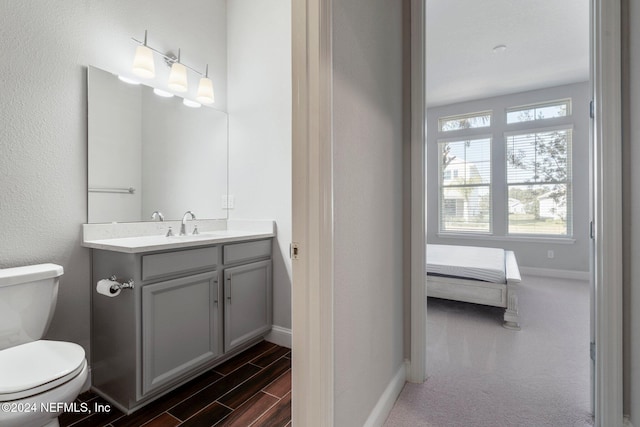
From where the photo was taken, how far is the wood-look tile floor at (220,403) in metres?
1.55

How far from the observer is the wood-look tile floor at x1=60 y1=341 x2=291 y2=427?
1550 millimetres

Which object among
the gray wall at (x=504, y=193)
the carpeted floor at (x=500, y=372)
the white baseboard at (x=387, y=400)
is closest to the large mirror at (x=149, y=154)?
the white baseboard at (x=387, y=400)

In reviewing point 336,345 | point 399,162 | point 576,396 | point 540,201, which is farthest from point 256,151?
point 540,201

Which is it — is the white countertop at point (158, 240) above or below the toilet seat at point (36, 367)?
above

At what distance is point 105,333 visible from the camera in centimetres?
175

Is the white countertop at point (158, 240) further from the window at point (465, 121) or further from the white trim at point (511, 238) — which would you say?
the window at point (465, 121)

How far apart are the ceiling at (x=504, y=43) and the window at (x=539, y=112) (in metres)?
0.30

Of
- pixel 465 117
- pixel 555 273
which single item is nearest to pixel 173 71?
pixel 465 117

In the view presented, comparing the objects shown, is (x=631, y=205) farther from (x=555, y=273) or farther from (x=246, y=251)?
(x=555, y=273)

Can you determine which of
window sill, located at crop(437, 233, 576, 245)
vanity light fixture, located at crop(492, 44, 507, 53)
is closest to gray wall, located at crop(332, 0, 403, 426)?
vanity light fixture, located at crop(492, 44, 507, 53)

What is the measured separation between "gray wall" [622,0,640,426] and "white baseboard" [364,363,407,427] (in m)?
1.01

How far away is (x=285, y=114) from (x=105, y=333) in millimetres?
1904

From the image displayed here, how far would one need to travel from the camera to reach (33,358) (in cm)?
129

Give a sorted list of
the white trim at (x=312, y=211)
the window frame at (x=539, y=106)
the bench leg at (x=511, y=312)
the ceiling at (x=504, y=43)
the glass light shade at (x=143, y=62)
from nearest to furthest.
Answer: the white trim at (x=312, y=211) → the glass light shade at (x=143, y=62) → the bench leg at (x=511, y=312) → the ceiling at (x=504, y=43) → the window frame at (x=539, y=106)
